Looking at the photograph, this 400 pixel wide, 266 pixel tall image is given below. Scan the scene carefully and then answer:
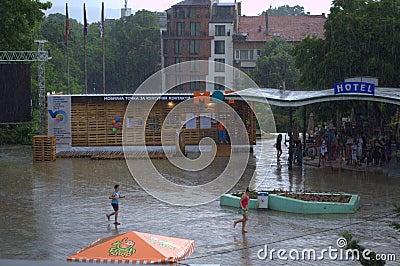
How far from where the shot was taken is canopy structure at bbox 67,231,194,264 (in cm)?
1159

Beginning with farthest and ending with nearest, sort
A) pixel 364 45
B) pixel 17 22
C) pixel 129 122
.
A: pixel 17 22, pixel 129 122, pixel 364 45

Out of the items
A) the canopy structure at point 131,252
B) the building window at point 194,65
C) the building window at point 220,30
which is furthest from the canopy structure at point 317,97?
the building window at point 220,30

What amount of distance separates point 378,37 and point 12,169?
19.5 metres

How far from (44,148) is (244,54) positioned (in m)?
53.2

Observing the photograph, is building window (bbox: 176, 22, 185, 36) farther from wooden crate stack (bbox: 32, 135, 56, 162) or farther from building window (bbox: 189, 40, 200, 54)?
wooden crate stack (bbox: 32, 135, 56, 162)

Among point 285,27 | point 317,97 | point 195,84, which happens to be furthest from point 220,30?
point 317,97

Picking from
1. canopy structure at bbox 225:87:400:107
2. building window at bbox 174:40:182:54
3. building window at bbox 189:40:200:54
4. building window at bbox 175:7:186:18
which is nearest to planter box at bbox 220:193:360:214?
canopy structure at bbox 225:87:400:107

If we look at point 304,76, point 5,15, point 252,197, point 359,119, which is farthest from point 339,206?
point 5,15

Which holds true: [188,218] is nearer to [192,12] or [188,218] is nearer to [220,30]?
[192,12]

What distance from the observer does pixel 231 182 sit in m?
27.0

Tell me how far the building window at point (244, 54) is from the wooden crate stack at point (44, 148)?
52019mm

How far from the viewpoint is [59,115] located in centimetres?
3862

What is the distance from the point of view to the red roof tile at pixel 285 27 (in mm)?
88875

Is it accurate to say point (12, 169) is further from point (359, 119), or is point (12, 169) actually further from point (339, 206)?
point (359, 119)
